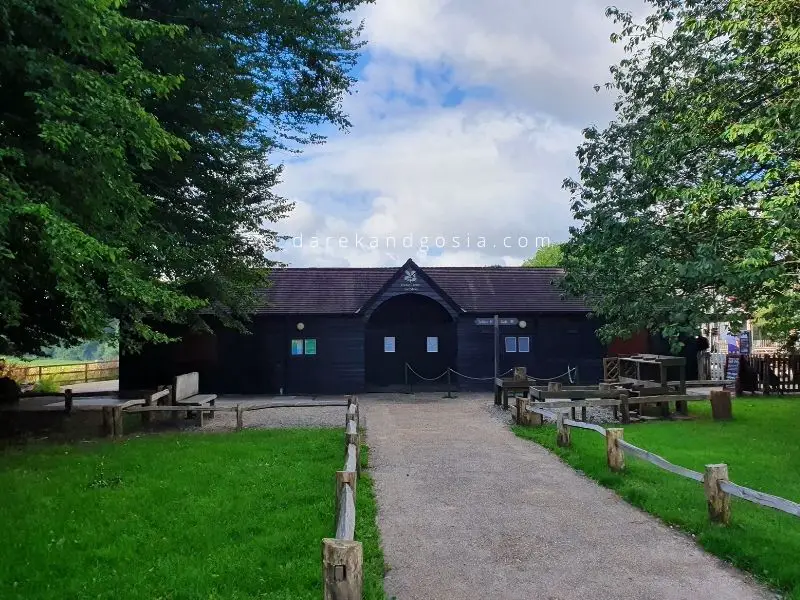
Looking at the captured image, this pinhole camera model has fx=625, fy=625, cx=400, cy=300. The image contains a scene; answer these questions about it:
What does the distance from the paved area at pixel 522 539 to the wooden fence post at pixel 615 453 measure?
537 mm

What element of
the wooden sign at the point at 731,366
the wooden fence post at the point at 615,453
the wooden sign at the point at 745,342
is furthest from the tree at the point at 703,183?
the wooden sign at the point at 745,342

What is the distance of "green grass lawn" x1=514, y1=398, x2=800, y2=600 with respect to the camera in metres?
6.20

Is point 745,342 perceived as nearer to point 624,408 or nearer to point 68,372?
point 624,408

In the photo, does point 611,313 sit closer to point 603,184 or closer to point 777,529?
point 603,184

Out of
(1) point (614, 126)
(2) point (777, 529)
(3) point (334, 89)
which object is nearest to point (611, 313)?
(1) point (614, 126)

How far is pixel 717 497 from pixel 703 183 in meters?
5.29

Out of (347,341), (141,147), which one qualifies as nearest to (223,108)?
(141,147)

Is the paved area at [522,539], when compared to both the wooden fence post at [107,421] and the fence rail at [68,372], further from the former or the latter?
the fence rail at [68,372]

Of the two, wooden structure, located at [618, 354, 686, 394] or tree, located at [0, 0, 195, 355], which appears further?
wooden structure, located at [618, 354, 686, 394]

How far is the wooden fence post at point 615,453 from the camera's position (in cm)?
962

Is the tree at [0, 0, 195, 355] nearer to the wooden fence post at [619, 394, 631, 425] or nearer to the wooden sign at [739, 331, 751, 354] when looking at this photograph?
the wooden fence post at [619, 394, 631, 425]

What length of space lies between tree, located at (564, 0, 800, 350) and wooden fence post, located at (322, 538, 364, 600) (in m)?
7.17

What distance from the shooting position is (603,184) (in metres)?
13.4

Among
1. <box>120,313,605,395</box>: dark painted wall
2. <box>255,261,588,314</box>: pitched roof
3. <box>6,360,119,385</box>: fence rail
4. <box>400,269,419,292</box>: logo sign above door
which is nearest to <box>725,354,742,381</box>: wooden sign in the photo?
<box>255,261,588,314</box>: pitched roof
